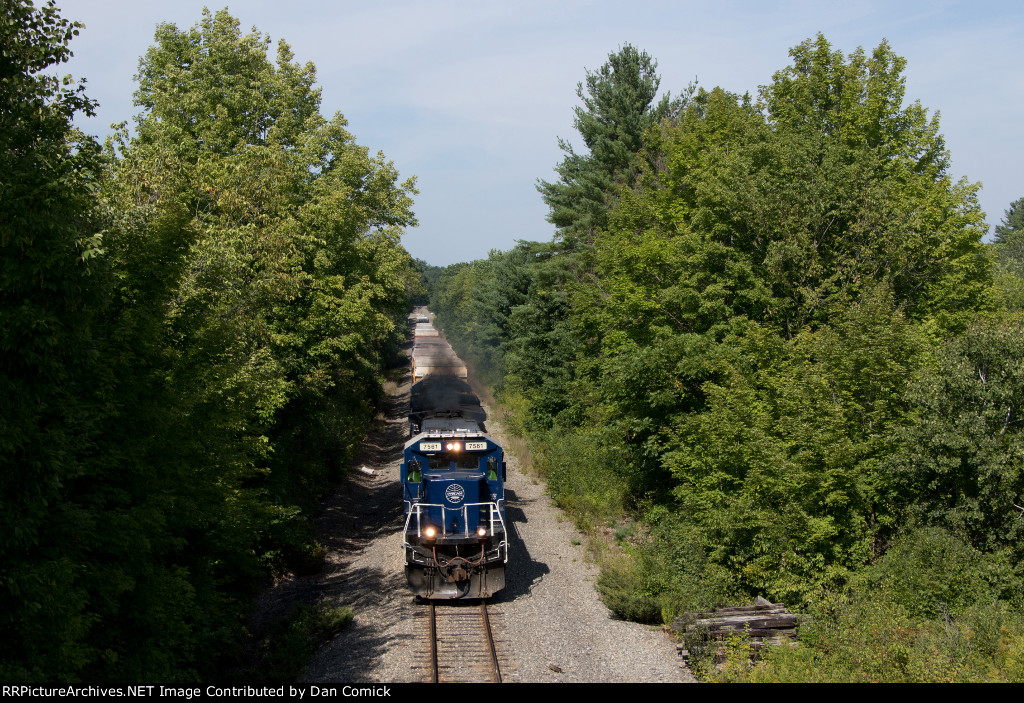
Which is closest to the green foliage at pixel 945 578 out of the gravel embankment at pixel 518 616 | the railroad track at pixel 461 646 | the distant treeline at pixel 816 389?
the distant treeline at pixel 816 389

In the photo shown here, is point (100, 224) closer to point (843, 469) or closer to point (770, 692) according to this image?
point (770, 692)

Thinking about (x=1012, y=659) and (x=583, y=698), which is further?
(x=1012, y=659)

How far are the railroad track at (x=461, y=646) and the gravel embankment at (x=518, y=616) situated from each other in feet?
0.81

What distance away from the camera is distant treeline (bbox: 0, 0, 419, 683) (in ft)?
26.8

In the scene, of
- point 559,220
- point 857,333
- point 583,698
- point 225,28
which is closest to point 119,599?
point 583,698

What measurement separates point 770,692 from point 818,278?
756 inches

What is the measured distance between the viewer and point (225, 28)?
2914 cm

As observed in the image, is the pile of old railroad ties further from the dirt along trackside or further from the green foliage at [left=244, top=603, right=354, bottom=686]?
the green foliage at [left=244, top=603, right=354, bottom=686]

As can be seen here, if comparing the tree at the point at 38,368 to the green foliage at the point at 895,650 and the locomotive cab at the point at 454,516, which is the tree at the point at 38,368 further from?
the green foliage at the point at 895,650

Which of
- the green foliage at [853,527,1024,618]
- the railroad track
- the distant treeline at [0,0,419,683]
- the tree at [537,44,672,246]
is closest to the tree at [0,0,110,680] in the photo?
the distant treeline at [0,0,419,683]

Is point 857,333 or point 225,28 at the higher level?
point 225,28

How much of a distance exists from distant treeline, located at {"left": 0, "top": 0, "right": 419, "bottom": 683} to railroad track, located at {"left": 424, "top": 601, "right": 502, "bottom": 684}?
162 inches

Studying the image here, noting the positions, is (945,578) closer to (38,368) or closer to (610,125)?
(38,368)

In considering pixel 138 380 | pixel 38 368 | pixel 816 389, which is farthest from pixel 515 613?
pixel 38 368
